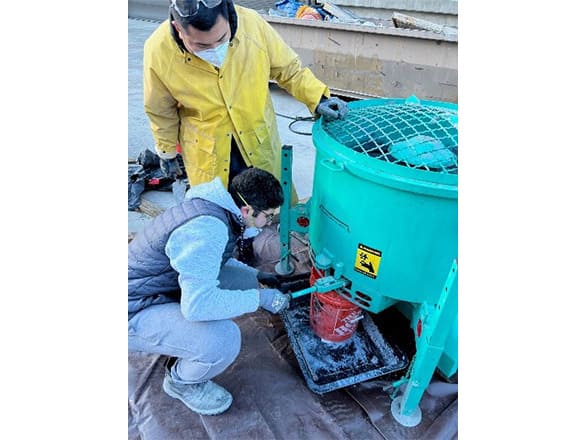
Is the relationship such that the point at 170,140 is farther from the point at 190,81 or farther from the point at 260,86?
the point at 260,86

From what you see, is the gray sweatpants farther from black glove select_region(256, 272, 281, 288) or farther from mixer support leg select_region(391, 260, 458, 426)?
mixer support leg select_region(391, 260, 458, 426)

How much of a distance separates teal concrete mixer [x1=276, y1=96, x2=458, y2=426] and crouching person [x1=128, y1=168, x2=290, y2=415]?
307 millimetres

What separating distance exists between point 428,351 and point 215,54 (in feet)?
4.97

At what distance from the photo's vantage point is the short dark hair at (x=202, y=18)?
1589 millimetres

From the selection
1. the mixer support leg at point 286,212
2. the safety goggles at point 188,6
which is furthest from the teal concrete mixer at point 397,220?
the safety goggles at point 188,6

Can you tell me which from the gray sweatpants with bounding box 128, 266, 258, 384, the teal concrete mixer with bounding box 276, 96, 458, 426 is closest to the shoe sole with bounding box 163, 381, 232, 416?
the gray sweatpants with bounding box 128, 266, 258, 384

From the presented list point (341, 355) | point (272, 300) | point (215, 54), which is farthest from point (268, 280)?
Result: point (215, 54)

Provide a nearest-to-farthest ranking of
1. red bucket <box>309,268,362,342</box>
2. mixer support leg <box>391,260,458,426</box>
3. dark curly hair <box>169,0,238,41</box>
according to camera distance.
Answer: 1. mixer support leg <box>391,260,458,426</box>
2. dark curly hair <box>169,0,238,41</box>
3. red bucket <box>309,268,362,342</box>

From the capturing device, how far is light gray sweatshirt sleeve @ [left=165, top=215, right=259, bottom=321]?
151 cm

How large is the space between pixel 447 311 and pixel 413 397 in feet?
1.71

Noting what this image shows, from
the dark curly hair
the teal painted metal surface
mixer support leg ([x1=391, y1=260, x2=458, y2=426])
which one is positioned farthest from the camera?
the dark curly hair

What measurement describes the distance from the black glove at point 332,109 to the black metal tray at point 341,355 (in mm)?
1020

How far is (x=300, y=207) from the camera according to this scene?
90.7 inches

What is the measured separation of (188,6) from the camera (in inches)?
61.7
